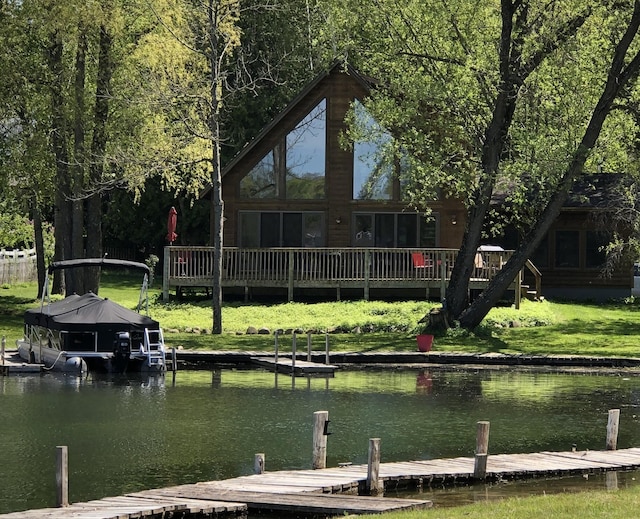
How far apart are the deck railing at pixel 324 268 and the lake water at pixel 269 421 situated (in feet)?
41.2

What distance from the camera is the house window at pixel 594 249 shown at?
175 ft

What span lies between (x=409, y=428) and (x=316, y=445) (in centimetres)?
530

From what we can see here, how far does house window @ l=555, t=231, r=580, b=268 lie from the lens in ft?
177

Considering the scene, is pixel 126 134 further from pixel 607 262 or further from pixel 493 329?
pixel 607 262

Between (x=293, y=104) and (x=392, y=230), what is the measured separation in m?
5.96

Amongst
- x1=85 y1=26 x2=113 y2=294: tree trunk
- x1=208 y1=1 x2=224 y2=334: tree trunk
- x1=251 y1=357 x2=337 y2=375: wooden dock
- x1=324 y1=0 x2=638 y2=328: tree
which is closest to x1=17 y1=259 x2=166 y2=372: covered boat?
x1=251 y1=357 x2=337 y2=375: wooden dock

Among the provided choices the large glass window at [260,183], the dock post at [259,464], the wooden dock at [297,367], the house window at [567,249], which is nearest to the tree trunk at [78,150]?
the large glass window at [260,183]

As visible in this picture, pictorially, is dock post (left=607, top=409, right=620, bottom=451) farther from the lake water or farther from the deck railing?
the deck railing

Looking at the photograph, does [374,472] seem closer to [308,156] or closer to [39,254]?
[308,156]

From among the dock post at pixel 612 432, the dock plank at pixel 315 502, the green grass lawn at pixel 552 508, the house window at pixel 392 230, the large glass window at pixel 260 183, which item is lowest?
the dock plank at pixel 315 502

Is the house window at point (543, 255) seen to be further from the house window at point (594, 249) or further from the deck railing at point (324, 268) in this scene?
the deck railing at point (324, 268)

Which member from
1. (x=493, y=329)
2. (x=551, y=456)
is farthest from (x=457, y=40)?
(x=551, y=456)

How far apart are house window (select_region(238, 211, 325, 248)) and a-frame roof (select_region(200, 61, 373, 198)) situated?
2062mm

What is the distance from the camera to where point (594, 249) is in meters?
53.7
